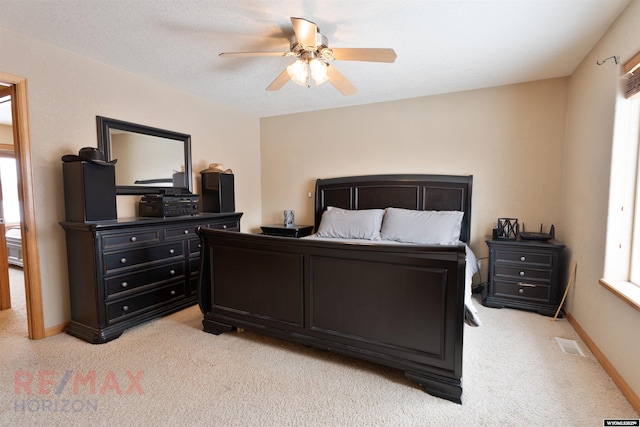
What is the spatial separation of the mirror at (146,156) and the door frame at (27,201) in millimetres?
546

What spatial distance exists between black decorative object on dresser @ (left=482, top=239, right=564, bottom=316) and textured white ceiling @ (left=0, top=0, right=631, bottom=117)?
180cm

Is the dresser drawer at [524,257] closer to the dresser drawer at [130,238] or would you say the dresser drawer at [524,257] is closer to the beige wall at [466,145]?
the beige wall at [466,145]

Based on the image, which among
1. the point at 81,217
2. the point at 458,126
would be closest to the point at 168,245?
the point at 81,217

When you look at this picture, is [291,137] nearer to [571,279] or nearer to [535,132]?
[535,132]

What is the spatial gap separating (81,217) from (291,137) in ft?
10.1

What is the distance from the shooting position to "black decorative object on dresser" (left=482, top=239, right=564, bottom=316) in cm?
301

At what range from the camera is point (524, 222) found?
351 cm

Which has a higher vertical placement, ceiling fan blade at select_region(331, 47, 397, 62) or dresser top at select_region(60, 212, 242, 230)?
ceiling fan blade at select_region(331, 47, 397, 62)

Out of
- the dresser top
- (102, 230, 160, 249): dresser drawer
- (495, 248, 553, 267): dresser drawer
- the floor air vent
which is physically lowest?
the floor air vent

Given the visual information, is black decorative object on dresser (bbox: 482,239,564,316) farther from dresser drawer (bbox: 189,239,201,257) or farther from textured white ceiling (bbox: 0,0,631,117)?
dresser drawer (bbox: 189,239,201,257)

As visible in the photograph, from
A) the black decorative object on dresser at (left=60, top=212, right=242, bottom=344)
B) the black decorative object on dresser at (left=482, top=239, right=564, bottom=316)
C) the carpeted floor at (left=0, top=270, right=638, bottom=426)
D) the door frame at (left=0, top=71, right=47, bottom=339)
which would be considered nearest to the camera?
the carpeted floor at (left=0, top=270, right=638, bottom=426)

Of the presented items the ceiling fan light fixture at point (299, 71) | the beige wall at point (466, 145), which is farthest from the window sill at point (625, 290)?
the ceiling fan light fixture at point (299, 71)

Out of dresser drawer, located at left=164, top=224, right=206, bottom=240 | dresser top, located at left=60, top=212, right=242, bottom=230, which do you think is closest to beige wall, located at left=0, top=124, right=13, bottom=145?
dresser top, located at left=60, top=212, right=242, bottom=230

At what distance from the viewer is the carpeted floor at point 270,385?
65.4 inches
